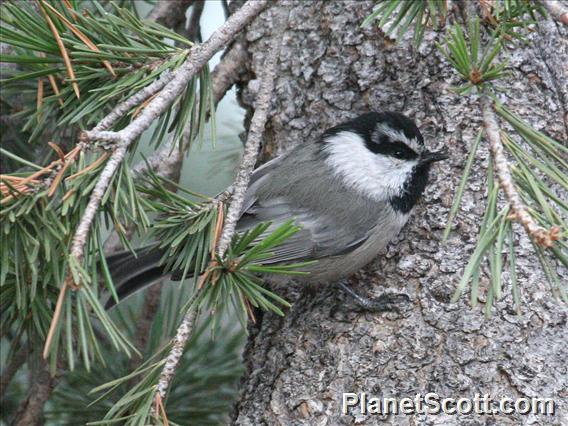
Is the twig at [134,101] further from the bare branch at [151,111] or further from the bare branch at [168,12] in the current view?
the bare branch at [168,12]

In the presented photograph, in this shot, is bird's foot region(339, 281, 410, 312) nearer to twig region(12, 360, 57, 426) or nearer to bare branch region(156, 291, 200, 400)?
bare branch region(156, 291, 200, 400)

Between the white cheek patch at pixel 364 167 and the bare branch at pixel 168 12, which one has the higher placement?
the bare branch at pixel 168 12

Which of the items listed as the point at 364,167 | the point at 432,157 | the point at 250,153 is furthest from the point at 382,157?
the point at 250,153

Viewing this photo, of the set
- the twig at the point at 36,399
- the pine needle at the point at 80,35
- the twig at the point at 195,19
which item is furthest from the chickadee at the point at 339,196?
the twig at the point at 195,19

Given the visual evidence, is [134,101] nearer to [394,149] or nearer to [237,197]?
[237,197]

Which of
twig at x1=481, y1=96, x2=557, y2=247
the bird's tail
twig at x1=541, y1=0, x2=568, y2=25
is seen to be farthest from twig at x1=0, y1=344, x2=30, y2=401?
twig at x1=541, y1=0, x2=568, y2=25

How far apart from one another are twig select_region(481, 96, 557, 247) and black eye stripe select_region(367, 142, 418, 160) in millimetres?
574

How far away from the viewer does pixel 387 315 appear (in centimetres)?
159

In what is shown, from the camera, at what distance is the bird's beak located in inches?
66.1

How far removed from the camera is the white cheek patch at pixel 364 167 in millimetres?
1822

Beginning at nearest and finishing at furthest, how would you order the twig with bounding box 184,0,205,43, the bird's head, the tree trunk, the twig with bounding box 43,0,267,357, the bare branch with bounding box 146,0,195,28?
the twig with bounding box 43,0,267,357
the tree trunk
the bird's head
the bare branch with bounding box 146,0,195,28
the twig with bounding box 184,0,205,43

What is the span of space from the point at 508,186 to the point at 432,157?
633 mm

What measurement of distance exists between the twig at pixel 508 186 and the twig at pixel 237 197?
0.42 meters

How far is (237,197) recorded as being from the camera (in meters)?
1.32
